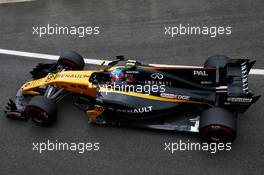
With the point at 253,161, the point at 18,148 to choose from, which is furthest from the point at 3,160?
the point at 253,161

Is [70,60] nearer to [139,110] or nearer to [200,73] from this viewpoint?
[139,110]

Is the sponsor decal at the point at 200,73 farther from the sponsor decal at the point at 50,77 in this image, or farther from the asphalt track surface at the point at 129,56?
the sponsor decal at the point at 50,77

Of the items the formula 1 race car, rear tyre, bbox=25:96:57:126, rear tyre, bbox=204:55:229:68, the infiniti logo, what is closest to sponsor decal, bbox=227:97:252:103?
the formula 1 race car

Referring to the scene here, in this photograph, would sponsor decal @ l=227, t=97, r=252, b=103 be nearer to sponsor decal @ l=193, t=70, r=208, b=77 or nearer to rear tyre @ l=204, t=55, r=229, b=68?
sponsor decal @ l=193, t=70, r=208, b=77

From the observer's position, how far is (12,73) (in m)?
9.12

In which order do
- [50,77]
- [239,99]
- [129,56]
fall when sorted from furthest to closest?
[129,56], [50,77], [239,99]

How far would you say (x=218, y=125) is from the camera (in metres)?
6.32

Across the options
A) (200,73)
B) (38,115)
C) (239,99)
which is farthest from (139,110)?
(38,115)

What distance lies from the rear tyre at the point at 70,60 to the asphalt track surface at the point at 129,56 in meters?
0.80

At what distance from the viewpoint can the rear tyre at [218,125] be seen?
6.33 meters

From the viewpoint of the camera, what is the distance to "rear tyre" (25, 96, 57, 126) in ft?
23.5

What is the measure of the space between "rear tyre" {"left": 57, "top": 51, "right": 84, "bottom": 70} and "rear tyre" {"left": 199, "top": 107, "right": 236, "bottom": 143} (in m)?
3.28

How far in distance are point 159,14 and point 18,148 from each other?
5.53 m

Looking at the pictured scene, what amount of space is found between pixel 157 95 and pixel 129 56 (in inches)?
95.1
